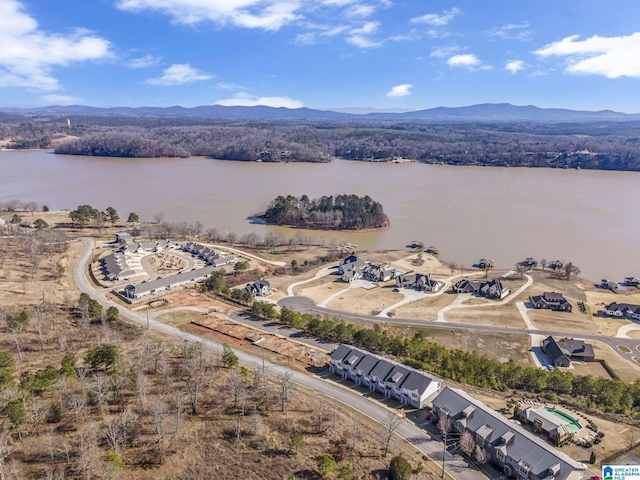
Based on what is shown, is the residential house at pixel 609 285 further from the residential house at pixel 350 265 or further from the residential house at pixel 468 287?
the residential house at pixel 350 265

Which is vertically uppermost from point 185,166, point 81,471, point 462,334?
point 185,166

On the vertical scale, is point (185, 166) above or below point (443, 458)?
above

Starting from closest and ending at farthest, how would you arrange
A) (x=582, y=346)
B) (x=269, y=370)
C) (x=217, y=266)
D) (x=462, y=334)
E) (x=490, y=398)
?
(x=490, y=398)
(x=269, y=370)
(x=582, y=346)
(x=462, y=334)
(x=217, y=266)

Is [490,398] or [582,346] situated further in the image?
[582,346]

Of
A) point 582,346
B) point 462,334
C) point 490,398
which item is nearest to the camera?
point 490,398

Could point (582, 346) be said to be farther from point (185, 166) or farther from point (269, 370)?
point (185, 166)

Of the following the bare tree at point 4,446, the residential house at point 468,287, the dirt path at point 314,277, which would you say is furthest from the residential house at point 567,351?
the bare tree at point 4,446

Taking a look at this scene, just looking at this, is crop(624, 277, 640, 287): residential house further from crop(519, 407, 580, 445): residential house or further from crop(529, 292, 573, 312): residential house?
crop(519, 407, 580, 445): residential house

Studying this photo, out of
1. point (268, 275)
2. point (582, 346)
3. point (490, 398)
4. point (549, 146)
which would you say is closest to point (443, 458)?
point (490, 398)
